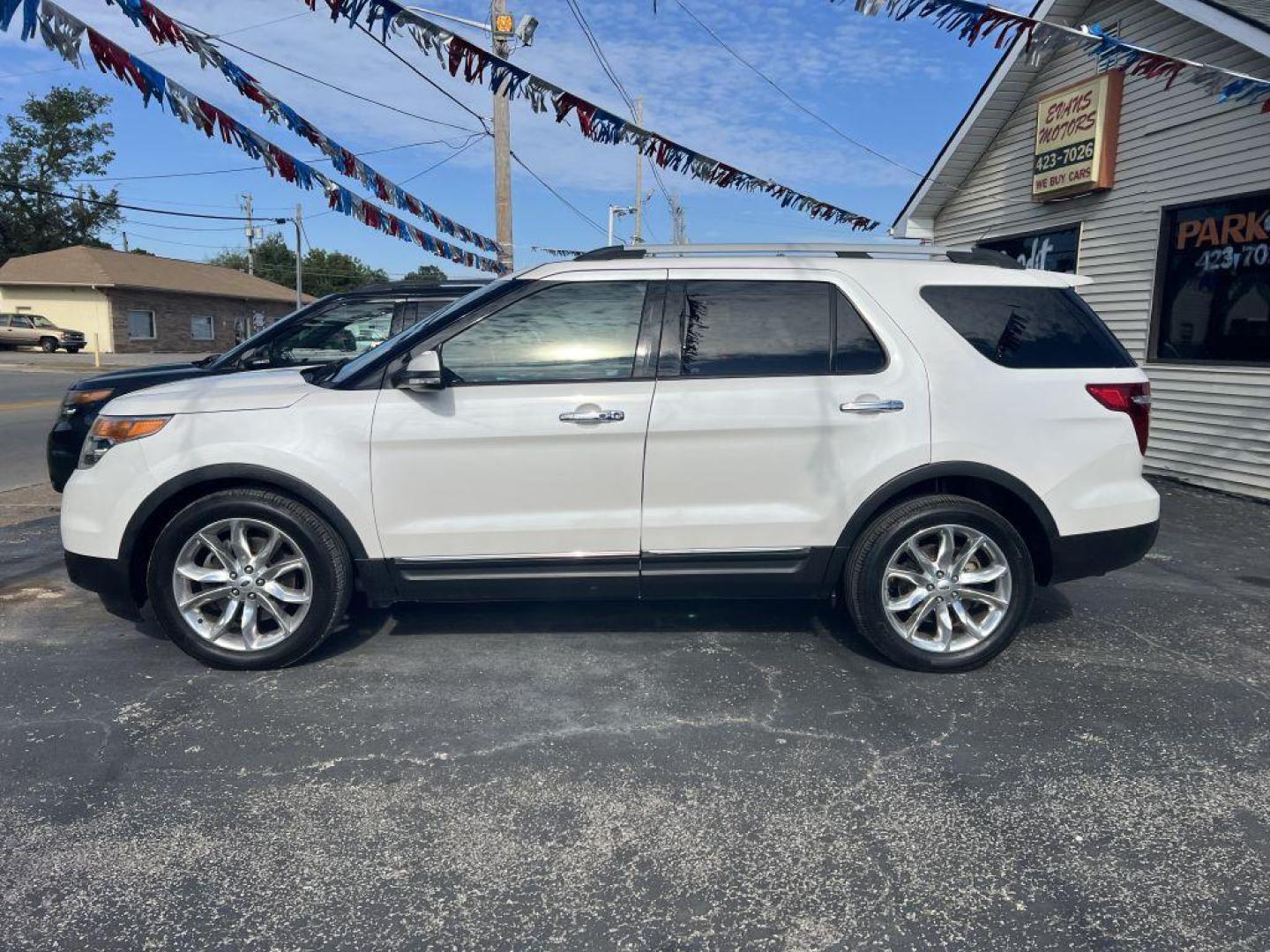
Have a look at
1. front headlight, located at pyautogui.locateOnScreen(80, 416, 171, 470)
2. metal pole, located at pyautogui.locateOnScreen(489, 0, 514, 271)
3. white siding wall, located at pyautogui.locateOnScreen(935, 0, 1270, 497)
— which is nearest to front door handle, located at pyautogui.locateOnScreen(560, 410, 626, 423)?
front headlight, located at pyautogui.locateOnScreen(80, 416, 171, 470)

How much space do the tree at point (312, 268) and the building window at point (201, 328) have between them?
29.7m

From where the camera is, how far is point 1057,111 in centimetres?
1047

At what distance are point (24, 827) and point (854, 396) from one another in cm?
348

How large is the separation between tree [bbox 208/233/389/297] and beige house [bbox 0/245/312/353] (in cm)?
2998

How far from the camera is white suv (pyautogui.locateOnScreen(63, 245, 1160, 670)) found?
3938 millimetres

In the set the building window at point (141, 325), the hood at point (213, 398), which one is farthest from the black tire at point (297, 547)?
the building window at point (141, 325)

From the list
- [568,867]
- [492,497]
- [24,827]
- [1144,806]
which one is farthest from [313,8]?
[1144,806]

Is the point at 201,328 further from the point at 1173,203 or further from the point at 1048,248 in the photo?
the point at 1173,203

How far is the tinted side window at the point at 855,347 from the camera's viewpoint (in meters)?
4.07

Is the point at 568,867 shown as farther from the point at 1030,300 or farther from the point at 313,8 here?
the point at 313,8

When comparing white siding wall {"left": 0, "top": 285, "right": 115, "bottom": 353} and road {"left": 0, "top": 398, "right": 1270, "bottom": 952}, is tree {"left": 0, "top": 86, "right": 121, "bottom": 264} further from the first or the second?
road {"left": 0, "top": 398, "right": 1270, "bottom": 952}

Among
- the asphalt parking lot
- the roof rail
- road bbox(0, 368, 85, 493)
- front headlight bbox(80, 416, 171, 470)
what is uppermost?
the roof rail

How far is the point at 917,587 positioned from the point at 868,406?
86 centimetres

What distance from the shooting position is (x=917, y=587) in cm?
411
